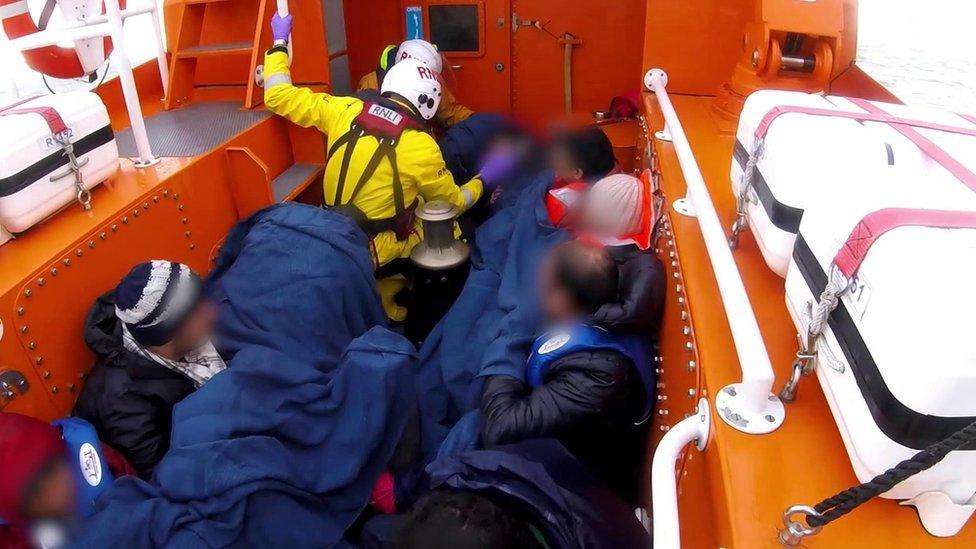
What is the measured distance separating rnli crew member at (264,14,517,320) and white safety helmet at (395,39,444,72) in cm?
32

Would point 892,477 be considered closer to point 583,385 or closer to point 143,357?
point 583,385

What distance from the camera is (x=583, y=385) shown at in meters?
1.59

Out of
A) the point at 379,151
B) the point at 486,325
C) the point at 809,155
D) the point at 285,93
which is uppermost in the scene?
the point at 809,155

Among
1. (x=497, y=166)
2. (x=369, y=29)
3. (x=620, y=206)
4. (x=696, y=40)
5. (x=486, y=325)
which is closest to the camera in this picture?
(x=620, y=206)

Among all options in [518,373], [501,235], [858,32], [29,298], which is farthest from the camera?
[501,235]

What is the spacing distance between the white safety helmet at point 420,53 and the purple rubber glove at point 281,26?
2.14 ft

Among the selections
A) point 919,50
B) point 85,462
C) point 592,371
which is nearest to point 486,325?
point 592,371

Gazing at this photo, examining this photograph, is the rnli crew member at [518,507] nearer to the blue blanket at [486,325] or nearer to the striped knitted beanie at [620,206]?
the blue blanket at [486,325]

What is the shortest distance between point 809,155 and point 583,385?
29.8 inches

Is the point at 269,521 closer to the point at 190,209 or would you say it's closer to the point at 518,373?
the point at 518,373

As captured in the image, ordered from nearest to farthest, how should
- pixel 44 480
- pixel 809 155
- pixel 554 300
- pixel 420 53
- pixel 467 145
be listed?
pixel 809 155 < pixel 44 480 < pixel 554 300 < pixel 420 53 < pixel 467 145

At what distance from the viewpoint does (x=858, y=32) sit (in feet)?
9.04

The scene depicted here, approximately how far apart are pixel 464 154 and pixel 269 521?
2629mm

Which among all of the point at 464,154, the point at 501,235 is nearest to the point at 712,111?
the point at 501,235
